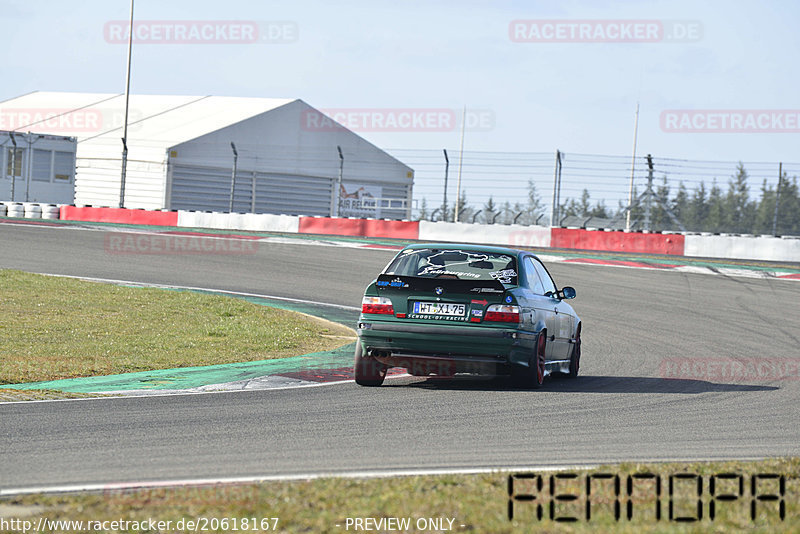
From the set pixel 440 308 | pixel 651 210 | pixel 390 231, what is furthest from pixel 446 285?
pixel 390 231

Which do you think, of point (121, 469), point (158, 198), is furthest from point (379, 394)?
point (158, 198)

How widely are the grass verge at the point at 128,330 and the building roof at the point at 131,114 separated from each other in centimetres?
2520

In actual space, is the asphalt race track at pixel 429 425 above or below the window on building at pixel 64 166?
below

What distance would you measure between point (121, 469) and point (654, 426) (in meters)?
3.97

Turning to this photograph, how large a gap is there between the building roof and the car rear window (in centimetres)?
3173

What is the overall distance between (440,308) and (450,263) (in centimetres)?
93

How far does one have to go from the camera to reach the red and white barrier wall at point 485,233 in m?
26.2

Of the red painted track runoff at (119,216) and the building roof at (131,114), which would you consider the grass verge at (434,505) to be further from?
the building roof at (131,114)

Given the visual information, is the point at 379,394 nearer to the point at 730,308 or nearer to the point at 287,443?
the point at 287,443

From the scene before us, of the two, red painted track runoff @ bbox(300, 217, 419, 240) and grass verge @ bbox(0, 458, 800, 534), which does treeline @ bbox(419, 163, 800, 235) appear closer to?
red painted track runoff @ bbox(300, 217, 419, 240)

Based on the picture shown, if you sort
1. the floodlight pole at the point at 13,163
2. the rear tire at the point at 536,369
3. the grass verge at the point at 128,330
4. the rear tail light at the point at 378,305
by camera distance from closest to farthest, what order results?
the rear tail light at the point at 378,305, the rear tire at the point at 536,369, the grass verge at the point at 128,330, the floodlight pole at the point at 13,163

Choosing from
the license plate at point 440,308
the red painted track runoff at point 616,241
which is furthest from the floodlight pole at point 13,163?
the license plate at point 440,308

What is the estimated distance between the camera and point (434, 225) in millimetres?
29406

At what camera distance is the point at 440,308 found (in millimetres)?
9227
